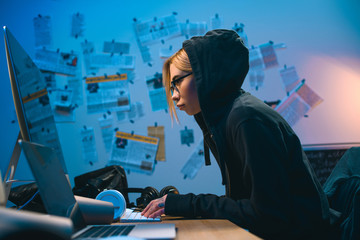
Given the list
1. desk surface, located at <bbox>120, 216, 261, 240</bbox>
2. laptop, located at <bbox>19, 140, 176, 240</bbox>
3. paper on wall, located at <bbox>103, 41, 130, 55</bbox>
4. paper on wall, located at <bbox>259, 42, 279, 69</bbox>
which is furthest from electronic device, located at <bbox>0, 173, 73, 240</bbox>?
paper on wall, located at <bbox>259, 42, 279, 69</bbox>

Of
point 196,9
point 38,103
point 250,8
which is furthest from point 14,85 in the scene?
point 250,8

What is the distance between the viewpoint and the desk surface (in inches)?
23.9

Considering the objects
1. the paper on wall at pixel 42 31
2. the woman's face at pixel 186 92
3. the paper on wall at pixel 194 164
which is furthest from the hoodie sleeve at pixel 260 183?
the paper on wall at pixel 42 31

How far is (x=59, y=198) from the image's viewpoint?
0.61 meters

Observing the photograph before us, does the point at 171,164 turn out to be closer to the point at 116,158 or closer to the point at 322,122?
the point at 116,158

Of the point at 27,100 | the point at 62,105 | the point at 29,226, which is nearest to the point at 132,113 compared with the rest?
the point at 62,105

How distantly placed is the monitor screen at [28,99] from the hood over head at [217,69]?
0.51 m

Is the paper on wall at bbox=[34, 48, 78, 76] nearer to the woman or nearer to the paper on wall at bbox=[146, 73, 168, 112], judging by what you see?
the paper on wall at bbox=[146, 73, 168, 112]

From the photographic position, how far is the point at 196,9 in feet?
7.36

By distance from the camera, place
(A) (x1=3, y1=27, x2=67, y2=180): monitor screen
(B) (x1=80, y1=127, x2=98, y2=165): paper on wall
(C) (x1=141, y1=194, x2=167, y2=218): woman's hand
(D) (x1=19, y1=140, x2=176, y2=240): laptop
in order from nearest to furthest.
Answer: (D) (x1=19, y1=140, x2=176, y2=240): laptop, (A) (x1=3, y1=27, x2=67, y2=180): monitor screen, (C) (x1=141, y1=194, x2=167, y2=218): woman's hand, (B) (x1=80, y1=127, x2=98, y2=165): paper on wall

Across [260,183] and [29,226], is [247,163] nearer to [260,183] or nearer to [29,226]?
[260,183]

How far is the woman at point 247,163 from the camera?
721 mm

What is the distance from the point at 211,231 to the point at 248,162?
0.21 metres

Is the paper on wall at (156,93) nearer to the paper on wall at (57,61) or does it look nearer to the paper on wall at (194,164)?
the paper on wall at (194,164)
